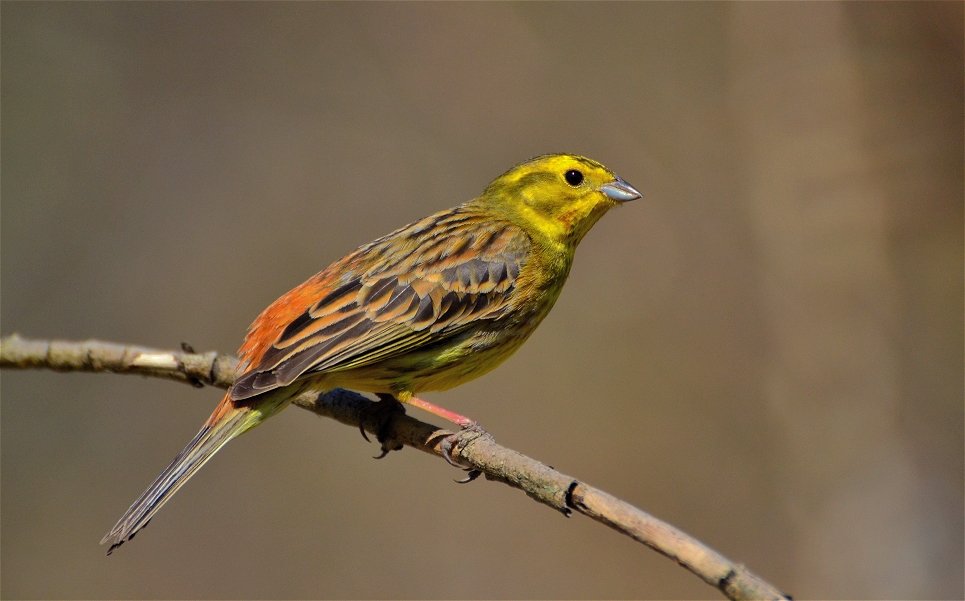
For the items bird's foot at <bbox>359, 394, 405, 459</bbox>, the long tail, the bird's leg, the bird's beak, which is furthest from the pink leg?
the bird's beak

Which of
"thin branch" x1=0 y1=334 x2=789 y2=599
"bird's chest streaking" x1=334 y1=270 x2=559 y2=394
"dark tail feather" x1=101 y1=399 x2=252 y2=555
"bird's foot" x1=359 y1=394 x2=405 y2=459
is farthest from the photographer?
"bird's foot" x1=359 y1=394 x2=405 y2=459

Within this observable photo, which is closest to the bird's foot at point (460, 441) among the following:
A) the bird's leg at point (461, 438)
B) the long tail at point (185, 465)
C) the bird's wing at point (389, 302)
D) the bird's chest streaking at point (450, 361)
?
the bird's leg at point (461, 438)

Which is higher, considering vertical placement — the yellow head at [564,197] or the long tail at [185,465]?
the yellow head at [564,197]

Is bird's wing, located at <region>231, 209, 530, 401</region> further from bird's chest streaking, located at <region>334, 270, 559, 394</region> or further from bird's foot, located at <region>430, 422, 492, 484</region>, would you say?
bird's foot, located at <region>430, 422, 492, 484</region>

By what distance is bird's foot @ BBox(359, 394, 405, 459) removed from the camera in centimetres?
473

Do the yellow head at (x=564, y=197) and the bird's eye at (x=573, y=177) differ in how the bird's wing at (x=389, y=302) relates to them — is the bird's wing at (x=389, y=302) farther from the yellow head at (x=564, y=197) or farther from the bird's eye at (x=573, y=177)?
the bird's eye at (x=573, y=177)

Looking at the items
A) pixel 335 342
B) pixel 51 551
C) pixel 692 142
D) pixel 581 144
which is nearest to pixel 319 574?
pixel 51 551

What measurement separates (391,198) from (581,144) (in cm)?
183

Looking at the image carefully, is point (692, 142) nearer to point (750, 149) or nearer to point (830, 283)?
point (750, 149)

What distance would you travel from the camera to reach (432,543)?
758 cm

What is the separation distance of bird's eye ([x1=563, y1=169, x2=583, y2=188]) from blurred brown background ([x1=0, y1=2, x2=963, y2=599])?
6.91ft

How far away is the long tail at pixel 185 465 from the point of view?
3795mm

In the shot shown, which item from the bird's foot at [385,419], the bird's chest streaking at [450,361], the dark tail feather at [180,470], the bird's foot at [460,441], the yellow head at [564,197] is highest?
the yellow head at [564,197]

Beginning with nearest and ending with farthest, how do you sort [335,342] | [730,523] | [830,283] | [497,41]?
1. [335,342]
2. [830,283]
3. [730,523]
4. [497,41]
